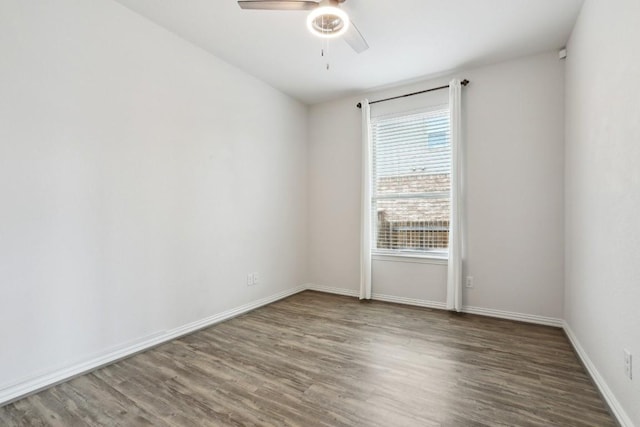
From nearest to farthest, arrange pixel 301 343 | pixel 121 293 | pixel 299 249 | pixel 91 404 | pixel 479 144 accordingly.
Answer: pixel 91 404 → pixel 121 293 → pixel 301 343 → pixel 479 144 → pixel 299 249

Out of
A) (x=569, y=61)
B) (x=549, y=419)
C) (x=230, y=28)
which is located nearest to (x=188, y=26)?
(x=230, y=28)

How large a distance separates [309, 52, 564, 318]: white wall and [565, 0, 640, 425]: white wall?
0.35 meters

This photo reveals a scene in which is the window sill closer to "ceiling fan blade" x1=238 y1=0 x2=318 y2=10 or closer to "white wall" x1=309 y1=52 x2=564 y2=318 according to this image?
"white wall" x1=309 y1=52 x2=564 y2=318

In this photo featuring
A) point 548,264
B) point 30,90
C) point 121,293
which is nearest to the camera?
point 30,90

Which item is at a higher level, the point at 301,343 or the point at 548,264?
the point at 548,264

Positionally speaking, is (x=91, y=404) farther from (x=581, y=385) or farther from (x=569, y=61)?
(x=569, y=61)

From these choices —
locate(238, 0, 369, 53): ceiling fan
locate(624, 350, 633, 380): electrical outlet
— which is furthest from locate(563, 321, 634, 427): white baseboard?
locate(238, 0, 369, 53): ceiling fan

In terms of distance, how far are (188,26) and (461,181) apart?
124 inches

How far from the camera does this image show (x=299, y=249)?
14.8 ft

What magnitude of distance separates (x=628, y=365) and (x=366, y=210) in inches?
110

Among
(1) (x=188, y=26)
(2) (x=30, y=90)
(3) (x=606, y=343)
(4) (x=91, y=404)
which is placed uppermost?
(1) (x=188, y=26)

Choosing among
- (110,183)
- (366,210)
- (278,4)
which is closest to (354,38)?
(278,4)

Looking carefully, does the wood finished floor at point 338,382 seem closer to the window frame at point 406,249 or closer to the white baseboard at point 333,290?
the window frame at point 406,249

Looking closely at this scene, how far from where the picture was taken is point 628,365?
1.57 meters
